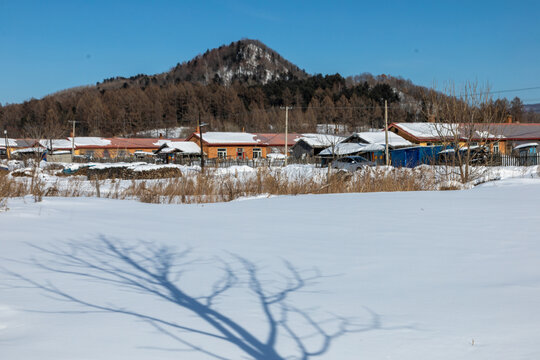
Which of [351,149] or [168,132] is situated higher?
[168,132]

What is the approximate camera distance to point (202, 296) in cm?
409

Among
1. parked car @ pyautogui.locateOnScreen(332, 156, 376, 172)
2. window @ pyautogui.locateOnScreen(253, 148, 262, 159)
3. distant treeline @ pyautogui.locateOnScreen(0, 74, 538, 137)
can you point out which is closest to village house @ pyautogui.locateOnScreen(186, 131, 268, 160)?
window @ pyautogui.locateOnScreen(253, 148, 262, 159)

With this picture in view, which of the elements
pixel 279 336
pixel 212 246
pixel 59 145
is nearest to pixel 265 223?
pixel 212 246

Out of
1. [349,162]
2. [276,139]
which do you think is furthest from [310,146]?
[349,162]

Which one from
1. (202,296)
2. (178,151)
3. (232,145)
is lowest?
(202,296)

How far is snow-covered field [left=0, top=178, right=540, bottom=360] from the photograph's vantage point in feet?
9.75

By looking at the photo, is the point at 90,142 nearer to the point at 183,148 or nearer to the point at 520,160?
the point at 183,148

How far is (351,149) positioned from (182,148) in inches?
872

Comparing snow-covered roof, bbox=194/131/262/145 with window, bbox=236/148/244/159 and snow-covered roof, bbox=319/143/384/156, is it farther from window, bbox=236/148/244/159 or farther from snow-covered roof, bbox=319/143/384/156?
Result: snow-covered roof, bbox=319/143/384/156

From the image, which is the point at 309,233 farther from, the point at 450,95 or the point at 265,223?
the point at 450,95

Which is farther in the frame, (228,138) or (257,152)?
(257,152)

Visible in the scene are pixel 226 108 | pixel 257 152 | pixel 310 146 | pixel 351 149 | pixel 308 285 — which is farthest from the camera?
pixel 226 108

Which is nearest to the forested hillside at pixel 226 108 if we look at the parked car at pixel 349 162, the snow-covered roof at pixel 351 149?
the snow-covered roof at pixel 351 149

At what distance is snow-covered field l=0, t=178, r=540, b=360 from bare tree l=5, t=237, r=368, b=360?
27 millimetres
